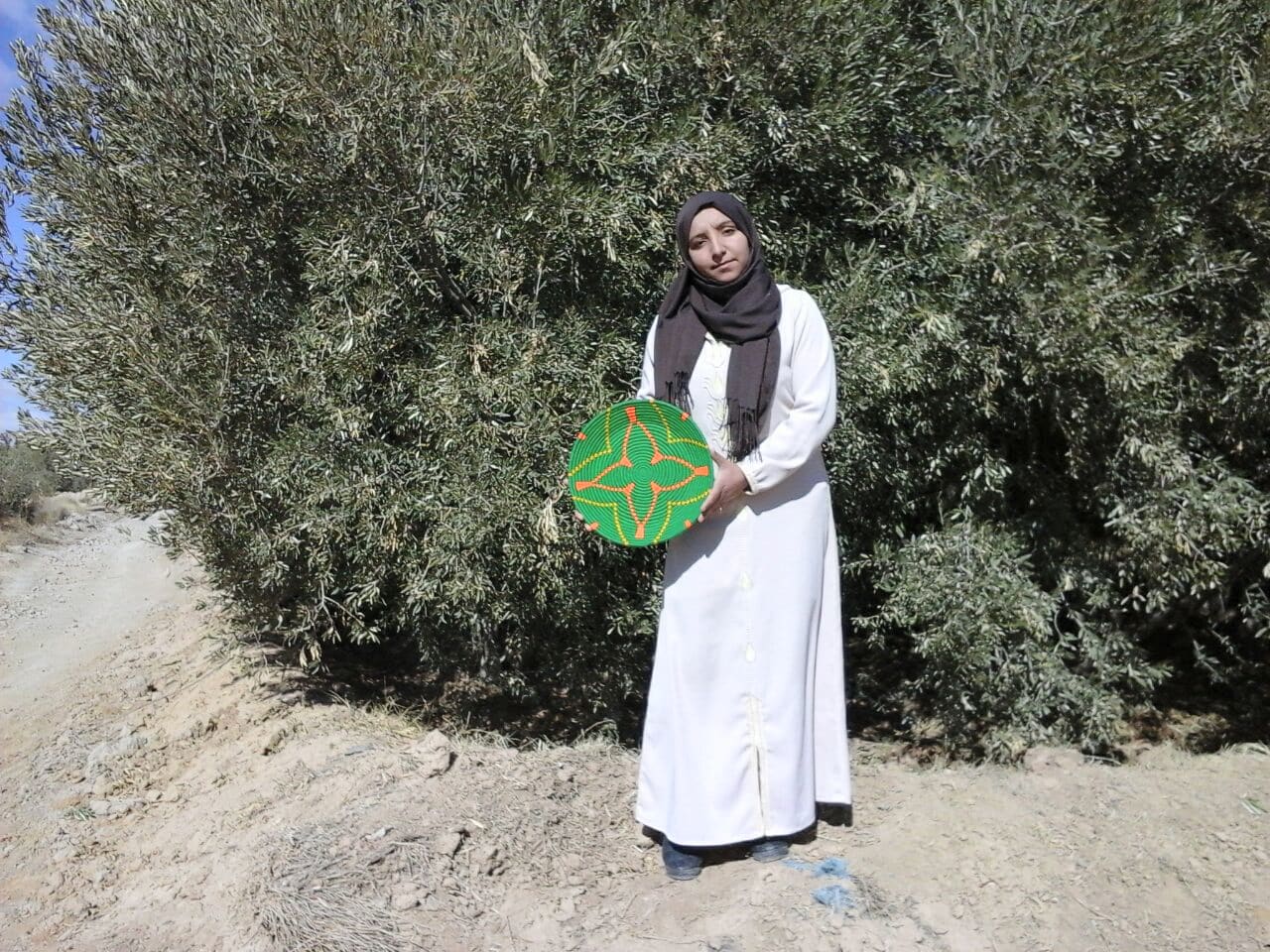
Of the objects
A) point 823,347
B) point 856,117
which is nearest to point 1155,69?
point 856,117

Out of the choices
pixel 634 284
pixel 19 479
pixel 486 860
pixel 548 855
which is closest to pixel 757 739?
pixel 548 855

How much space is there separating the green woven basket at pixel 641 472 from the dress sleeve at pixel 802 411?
0.16 meters

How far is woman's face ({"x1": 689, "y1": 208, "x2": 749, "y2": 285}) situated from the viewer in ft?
10.2

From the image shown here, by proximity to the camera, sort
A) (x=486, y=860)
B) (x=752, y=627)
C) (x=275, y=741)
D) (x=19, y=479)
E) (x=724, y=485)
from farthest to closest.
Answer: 1. (x=19, y=479)
2. (x=275, y=741)
3. (x=486, y=860)
4. (x=752, y=627)
5. (x=724, y=485)

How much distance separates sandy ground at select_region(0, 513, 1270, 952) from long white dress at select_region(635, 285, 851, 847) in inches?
9.9

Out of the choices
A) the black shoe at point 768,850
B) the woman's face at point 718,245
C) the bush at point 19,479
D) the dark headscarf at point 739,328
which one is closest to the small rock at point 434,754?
the black shoe at point 768,850

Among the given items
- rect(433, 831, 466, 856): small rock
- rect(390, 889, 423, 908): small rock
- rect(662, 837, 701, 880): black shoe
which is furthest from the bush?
rect(662, 837, 701, 880): black shoe

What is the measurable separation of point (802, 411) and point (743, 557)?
0.49 meters

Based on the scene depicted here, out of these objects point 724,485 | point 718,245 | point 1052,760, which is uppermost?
point 718,245

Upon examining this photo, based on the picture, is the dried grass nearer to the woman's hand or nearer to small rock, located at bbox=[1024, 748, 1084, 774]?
the woman's hand

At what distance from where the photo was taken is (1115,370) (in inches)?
153

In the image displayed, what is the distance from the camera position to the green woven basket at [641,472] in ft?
10.3

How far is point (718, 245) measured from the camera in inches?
Result: 123

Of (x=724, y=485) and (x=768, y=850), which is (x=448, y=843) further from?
(x=724, y=485)
